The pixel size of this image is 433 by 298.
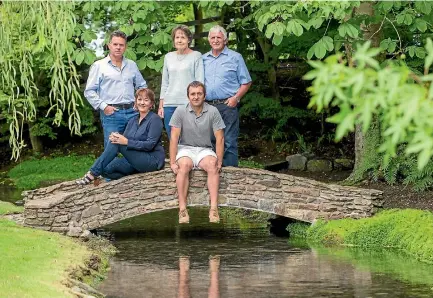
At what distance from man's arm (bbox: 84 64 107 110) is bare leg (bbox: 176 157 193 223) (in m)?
1.15

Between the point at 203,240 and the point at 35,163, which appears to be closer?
the point at 203,240

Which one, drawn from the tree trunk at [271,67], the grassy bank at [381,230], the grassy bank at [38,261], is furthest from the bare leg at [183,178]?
the tree trunk at [271,67]

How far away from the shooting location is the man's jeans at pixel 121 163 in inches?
486

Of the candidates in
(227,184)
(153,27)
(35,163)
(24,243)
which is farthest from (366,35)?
(35,163)

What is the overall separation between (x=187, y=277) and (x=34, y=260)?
150 centimetres

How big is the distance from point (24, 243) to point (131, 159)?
6.61ft

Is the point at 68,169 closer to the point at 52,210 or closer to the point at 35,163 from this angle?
the point at 35,163

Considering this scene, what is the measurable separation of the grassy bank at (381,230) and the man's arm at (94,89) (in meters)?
3.10

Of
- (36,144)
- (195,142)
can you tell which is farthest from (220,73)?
(36,144)

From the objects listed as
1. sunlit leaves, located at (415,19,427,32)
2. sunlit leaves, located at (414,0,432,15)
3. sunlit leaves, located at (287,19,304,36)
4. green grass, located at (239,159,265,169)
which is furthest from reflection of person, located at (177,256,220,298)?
green grass, located at (239,159,265,169)

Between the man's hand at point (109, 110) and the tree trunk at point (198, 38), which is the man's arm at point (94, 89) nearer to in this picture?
the man's hand at point (109, 110)

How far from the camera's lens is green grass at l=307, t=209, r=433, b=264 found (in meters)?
12.4

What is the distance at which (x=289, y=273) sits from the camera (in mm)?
10703

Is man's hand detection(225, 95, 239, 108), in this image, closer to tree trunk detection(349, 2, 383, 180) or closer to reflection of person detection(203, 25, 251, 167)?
reflection of person detection(203, 25, 251, 167)
